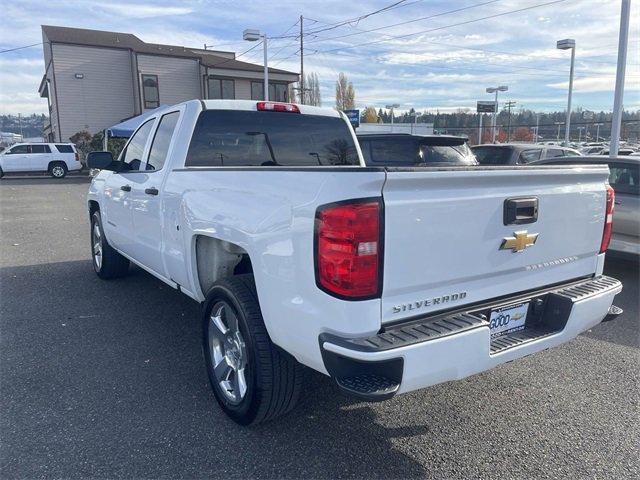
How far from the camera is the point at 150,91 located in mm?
33031

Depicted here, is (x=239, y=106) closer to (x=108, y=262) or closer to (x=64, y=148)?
(x=108, y=262)

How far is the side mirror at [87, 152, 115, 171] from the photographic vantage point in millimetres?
5074

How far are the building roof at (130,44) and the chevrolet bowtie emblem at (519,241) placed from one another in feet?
112

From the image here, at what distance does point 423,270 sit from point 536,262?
3.03ft

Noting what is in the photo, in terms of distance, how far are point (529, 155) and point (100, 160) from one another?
8.94m

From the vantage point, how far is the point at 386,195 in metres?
2.28

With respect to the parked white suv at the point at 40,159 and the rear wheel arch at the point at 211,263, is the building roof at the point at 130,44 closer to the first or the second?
the parked white suv at the point at 40,159

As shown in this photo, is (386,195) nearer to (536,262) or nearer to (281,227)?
(281,227)

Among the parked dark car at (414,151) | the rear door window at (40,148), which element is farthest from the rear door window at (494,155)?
the rear door window at (40,148)

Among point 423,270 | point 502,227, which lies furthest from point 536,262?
point 423,270

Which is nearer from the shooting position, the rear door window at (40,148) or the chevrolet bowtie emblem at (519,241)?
the chevrolet bowtie emblem at (519,241)

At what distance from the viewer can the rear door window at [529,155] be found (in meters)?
10.6

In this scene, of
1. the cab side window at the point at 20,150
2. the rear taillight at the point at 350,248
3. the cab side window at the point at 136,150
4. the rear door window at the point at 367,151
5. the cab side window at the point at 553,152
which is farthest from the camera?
the cab side window at the point at 20,150


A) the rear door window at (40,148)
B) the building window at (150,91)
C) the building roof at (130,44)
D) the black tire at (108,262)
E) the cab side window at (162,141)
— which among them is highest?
the building roof at (130,44)
